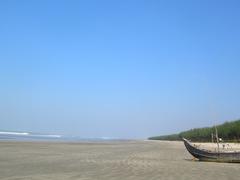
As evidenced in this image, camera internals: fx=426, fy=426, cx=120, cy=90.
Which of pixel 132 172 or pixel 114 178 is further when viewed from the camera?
pixel 132 172

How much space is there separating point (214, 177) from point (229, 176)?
96 cm

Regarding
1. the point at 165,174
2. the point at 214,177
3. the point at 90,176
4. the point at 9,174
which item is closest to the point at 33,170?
the point at 9,174

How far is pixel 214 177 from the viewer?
16.4 m

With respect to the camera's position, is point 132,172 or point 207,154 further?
point 207,154

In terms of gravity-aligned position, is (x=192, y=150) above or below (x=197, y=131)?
below

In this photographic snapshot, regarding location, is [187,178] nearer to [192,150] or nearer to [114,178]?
[114,178]

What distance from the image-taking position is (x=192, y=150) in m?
28.3

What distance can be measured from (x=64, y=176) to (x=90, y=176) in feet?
3.12

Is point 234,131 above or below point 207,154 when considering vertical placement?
above

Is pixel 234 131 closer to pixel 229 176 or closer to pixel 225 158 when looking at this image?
pixel 225 158

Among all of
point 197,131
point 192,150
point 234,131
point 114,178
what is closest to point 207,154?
point 192,150

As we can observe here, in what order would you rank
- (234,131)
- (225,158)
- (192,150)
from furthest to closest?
(234,131) < (192,150) < (225,158)

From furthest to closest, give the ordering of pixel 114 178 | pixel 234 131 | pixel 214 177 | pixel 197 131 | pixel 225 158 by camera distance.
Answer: pixel 197 131 → pixel 234 131 → pixel 225 158 → pixel 214 177 → pixel 114 178

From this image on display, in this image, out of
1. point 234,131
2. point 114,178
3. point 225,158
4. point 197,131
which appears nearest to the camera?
point 114,178
